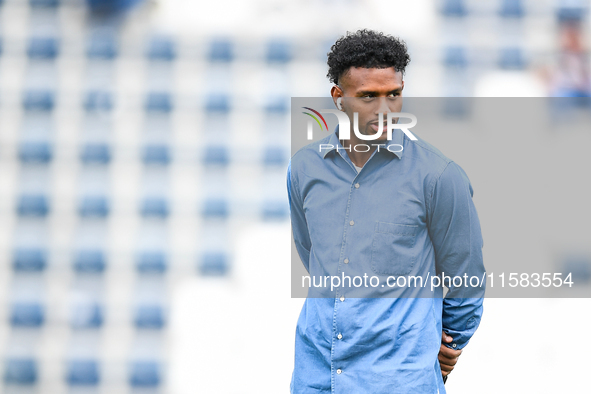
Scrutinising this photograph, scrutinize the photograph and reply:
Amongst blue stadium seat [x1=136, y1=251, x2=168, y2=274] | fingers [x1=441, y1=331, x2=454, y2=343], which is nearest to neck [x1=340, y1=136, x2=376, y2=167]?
fingers [x1=441, y1=331, x2=454, y2=343]

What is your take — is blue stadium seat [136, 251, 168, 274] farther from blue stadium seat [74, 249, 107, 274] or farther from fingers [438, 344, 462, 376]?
fingers [438, 344, 462, 376]

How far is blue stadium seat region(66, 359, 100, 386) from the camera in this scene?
2.71 metres

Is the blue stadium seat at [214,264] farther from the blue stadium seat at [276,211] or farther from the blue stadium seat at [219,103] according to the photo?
the blue stadium seat at [219,103]

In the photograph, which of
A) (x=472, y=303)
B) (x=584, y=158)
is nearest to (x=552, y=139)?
(x=584, y=158)

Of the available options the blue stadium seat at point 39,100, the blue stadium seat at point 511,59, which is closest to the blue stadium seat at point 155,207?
the blue stadium seat at point 39,100

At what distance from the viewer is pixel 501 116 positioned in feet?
8.74

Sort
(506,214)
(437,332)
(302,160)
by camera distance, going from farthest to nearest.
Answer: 1. (506,214)
2. (302,160)
3. (437,332)

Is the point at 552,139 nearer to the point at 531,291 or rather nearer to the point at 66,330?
the point at 531,291

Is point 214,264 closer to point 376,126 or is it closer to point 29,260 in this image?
point 29,260

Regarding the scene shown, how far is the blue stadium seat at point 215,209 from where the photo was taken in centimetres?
269

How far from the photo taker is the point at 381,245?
Result: 156cm

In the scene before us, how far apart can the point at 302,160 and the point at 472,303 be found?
26.0 inches

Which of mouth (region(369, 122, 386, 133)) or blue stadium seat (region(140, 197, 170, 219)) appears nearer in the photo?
mouth (region(369, 122, 386, 133))

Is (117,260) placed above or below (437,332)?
above
